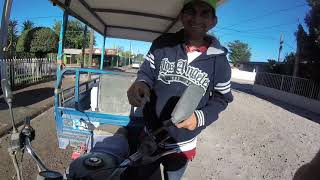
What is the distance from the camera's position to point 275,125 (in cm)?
1238

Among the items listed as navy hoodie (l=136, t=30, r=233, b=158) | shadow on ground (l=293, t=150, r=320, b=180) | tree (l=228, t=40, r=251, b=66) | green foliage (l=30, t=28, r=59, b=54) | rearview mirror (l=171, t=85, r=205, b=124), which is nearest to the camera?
shadow on ground (l=293, t=150, r=320, b=180)

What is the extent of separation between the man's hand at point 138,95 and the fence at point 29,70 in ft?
43.8

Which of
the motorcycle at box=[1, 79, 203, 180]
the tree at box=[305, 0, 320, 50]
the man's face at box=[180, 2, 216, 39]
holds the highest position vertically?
the tree at box=[305, 0, 320, 50]

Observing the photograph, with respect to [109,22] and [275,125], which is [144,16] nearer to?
[109,22]

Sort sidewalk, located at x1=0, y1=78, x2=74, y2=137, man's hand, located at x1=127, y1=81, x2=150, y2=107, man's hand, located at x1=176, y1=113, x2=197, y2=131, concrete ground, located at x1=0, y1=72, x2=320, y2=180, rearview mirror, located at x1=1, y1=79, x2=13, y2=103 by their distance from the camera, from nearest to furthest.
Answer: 1. rearview mirror, located at x1=1, y1=79, x2=13, y2=103
2. man's hand, located at x1=176, y1=113, x2=197, y2=131
3. man's hand, located at x1=127, y1=81, x2=150, y2=107
4. concrete ground, located at x1=0, y1=72, x2=320, y2=180
5. sidewalk, located at x1=0, y1=78, x2=74, y2=137

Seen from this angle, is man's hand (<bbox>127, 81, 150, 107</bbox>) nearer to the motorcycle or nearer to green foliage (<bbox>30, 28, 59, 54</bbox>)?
the motorcycle

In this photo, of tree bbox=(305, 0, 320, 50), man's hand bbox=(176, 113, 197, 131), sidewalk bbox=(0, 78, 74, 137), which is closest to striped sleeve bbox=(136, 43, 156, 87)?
man's hand bbox=(176, 113, 197, 131)

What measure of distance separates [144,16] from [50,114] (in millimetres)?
5890

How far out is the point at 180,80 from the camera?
249 centimetres

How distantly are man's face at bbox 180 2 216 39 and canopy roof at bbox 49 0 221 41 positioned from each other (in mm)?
2229

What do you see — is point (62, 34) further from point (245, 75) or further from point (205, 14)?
point (245, 75)

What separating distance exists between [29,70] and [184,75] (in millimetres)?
19872

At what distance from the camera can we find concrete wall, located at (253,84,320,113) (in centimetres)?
2200

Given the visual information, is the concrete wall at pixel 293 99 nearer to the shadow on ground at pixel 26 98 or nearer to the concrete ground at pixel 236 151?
the concrete ground at pixel 236 151
